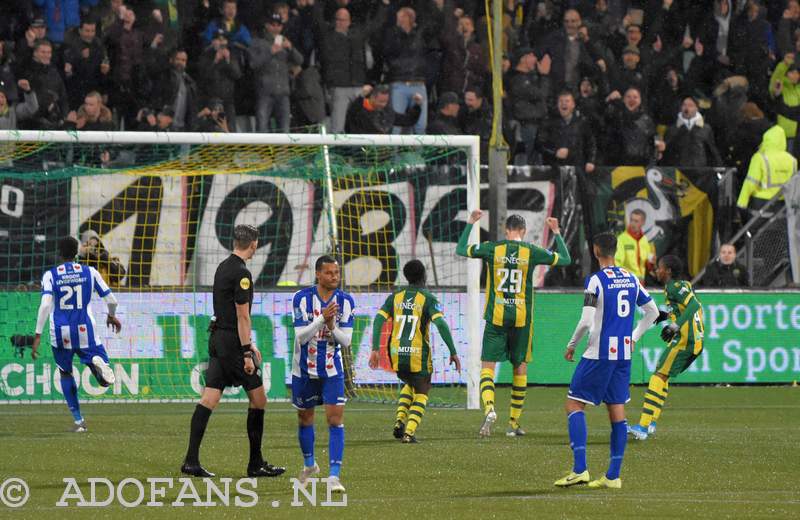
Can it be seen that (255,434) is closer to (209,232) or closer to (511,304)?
(511,304)

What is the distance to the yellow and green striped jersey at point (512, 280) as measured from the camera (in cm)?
1472

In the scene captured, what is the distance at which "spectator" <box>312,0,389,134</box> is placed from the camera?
21.9 meters

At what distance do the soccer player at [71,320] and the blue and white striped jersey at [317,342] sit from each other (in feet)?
17.1

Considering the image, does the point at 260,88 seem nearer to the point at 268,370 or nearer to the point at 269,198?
the point at 269,198

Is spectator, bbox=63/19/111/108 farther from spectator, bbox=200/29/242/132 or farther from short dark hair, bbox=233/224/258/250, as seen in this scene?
short dark hair, bbox=233/224/258/250

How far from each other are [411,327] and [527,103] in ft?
27.9

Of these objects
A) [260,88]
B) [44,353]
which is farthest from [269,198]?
[44,353]

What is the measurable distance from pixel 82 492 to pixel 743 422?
28.3ft

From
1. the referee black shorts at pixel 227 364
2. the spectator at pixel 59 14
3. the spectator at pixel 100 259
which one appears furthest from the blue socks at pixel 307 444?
the spectator at pixel 59 14

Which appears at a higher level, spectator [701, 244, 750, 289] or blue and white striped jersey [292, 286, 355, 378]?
spectator [701, 244, 750, 289]

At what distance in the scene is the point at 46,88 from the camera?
2047 cm

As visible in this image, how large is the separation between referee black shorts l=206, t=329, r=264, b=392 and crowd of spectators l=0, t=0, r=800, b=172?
961 centimetres

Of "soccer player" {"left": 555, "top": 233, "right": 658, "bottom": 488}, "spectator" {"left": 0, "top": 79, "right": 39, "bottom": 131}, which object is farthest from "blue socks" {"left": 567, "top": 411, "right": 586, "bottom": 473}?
"spectator" {"left": 0, "top": 79, "right": 39, "bottom": 131}

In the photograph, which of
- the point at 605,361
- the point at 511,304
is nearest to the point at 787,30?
the point at 511,304
